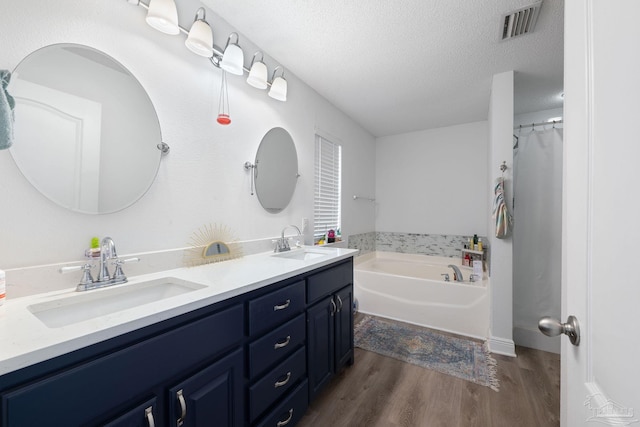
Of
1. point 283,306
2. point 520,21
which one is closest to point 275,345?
point 283,306

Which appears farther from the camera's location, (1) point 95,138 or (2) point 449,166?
(2) point 449,166

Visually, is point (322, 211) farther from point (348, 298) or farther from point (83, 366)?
point (83, 366)

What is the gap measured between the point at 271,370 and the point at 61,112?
141 centimetres

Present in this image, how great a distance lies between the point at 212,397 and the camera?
3.00ft

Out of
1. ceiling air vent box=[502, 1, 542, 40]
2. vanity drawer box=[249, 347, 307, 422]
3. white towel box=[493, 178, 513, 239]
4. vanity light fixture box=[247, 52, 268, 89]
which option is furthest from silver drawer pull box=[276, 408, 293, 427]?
ceiling air vent box=[502, 1, 542, 40]

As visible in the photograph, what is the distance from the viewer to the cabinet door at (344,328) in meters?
1.76

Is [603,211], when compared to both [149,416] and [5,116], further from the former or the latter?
[5,116]

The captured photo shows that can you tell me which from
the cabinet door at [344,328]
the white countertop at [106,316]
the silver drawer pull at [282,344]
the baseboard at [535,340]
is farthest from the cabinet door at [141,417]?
the baseboard at [535,340]

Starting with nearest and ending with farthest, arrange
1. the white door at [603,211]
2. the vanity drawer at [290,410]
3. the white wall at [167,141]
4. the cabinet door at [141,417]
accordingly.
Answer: the white door at [603,211]
the cabinet door at [141,417]
the white wall at [167,141]
the vanity drawer at [290,410]

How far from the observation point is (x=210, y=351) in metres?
0.92

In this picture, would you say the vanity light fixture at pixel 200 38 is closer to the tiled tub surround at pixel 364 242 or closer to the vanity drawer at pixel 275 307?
the vanity drawer at pixel 275 307

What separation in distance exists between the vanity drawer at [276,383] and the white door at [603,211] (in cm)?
104

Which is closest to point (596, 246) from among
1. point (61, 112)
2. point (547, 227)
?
point (61, 112)

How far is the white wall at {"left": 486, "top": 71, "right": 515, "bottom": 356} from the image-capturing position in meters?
2.23
